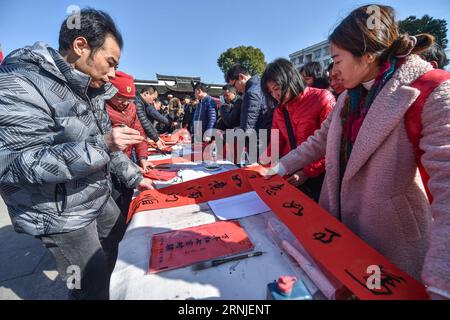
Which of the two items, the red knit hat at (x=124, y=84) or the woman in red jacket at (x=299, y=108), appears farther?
the red knit hat at (x=124, y=84)

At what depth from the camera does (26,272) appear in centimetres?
228

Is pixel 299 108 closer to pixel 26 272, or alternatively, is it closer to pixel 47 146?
→ pixel 47 146

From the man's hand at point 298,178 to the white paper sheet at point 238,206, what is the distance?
35 centimetres

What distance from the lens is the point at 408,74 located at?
2.65ft

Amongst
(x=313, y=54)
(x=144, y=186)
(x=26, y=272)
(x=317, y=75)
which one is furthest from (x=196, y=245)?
(x=313, y=54)

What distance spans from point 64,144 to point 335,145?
1208mm

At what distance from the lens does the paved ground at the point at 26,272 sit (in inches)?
79.4

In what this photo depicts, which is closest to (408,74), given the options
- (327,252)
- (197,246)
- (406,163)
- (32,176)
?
(406,163)

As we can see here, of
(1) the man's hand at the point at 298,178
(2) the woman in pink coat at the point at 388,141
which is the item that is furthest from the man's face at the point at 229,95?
(2) the woman in pink coat at the point at 388,141

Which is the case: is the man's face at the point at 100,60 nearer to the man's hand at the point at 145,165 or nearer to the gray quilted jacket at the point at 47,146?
the gray quilted jacket at the point at 47,146

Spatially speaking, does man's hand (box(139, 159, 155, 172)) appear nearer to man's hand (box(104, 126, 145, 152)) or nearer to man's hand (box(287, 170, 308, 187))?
man's hand (box(104, 126, 145, 152))

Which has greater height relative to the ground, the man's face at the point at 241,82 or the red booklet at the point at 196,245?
the man's face at the point at 241,82

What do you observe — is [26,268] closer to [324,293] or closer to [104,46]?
[104,46]

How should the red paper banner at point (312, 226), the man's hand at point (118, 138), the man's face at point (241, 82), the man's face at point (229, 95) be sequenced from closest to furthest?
the red paper banner at point (312, 226) < the man's hand at point (118, 138) < the man's face at point (241, 82) < the man's face at point (229, 95)
